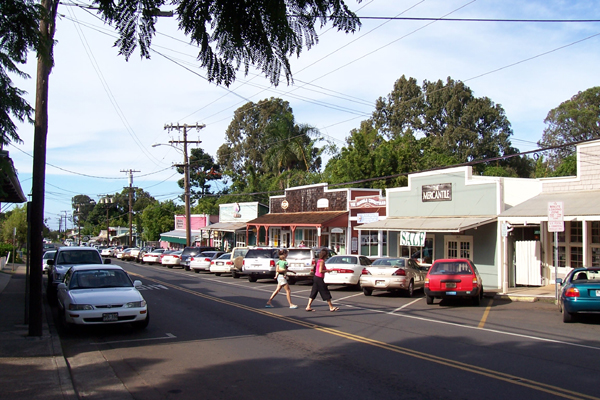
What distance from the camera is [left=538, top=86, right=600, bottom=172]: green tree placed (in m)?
50.3

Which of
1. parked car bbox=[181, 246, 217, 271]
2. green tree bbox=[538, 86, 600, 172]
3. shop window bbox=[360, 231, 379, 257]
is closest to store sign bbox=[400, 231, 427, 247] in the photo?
shop window bbox=[360, 231, 379, 257]

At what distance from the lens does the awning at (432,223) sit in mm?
22125

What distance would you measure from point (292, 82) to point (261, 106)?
65548 mm

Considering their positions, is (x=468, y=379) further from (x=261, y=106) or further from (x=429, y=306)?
(x=261, y=106)

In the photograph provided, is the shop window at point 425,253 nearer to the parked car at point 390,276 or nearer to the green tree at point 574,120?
the parked car at point 390,276

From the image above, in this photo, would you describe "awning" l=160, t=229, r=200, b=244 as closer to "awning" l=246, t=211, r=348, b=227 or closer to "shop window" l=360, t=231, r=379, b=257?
"awning" l=246, t=211, r=348, b=227

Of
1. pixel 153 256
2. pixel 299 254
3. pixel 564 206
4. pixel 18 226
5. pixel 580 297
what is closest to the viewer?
pixel 580 297

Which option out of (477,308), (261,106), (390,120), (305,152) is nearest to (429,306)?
(477,308)

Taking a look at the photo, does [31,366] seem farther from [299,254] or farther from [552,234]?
A: [552,234]

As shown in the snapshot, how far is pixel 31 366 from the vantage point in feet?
27.7

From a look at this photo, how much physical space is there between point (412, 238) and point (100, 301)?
60.0ft

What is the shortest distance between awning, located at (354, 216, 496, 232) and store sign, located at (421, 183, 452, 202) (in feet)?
3.36

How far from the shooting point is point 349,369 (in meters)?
8.17

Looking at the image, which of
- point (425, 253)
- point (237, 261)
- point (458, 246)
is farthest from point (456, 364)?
point (237, 261)
